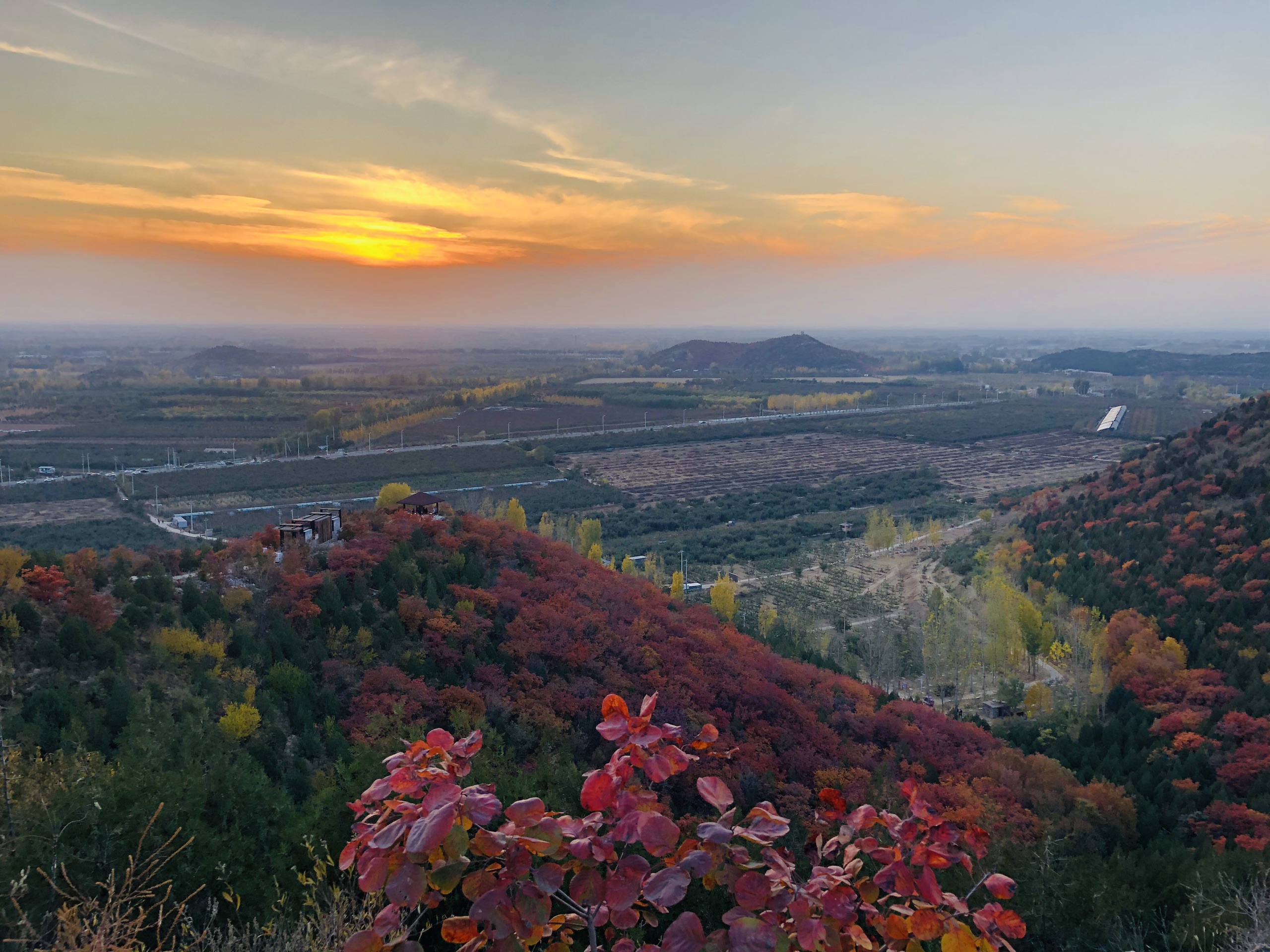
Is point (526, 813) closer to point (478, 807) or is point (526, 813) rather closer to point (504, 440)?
point (478, 807)

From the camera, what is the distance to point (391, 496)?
35062mm

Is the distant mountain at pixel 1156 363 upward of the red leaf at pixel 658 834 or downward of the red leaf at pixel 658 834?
upward

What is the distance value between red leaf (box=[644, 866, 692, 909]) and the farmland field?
210 ft

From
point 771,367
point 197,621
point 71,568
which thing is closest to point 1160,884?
point 197,621

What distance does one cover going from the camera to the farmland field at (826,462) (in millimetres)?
74188

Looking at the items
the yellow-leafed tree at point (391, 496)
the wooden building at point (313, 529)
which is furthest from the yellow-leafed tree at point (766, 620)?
the wooden building at point (313, 529)

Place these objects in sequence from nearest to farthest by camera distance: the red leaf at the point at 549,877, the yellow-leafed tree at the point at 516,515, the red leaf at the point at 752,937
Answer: the red leaf at the point at 752,937
the red leaf at the point at 549,877
the yellow-leafed tree at the point at 516,515

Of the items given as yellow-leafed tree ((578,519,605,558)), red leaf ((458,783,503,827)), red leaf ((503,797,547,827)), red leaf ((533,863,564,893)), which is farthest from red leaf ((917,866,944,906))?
yellow-leafed tree ((578,519,605,558))

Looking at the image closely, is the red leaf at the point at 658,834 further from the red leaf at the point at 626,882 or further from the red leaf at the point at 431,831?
the red leaf at the point at 431,831

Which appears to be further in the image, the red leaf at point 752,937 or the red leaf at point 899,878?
the red leaf at point 899,878

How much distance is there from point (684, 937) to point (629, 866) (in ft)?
1.11

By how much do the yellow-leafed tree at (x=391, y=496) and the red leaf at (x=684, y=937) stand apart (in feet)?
98.7

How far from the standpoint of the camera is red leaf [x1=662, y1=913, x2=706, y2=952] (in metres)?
3.08

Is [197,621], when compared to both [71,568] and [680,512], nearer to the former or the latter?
[71,568]
